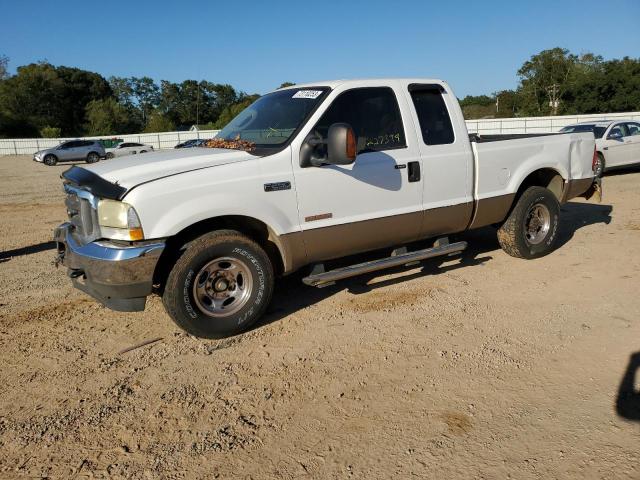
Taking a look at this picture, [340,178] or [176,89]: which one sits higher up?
[176,89]

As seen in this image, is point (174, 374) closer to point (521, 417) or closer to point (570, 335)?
point (521, 417)

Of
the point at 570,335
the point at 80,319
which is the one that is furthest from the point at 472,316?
the point at 80,319

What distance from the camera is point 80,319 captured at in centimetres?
489

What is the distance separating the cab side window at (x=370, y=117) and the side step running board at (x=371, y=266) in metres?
1.06

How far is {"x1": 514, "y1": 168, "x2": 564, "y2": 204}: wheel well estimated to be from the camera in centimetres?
648

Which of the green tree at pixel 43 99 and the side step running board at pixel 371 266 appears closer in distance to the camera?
the side step running board at pixel 371 266

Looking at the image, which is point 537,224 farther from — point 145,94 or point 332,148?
point 145,94

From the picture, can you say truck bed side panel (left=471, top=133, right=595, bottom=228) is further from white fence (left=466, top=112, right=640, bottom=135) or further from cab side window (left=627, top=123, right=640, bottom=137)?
white fence (left=466, top=112, right=640, bottom=135)

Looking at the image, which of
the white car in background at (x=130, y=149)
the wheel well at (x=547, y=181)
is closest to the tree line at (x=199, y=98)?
the white car in background at (x=130, y=149)

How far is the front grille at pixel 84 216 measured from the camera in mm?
4105

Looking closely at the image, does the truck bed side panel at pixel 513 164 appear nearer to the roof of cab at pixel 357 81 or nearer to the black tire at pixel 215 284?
the roof of cab at pixel 357 81

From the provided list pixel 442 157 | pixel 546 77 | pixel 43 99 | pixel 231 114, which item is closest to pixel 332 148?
pixel 442 157

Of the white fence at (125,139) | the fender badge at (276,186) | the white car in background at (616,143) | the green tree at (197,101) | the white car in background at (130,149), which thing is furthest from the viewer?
the green tree at (197,101)

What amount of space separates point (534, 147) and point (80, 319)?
524cm
